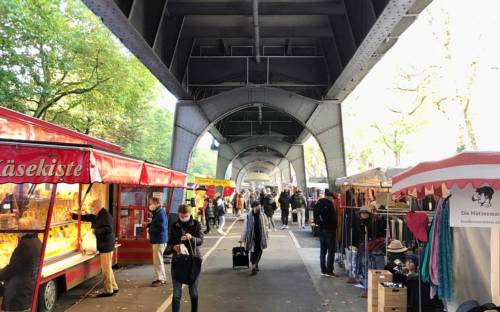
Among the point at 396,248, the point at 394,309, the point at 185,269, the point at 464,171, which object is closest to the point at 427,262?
the point at 394,309

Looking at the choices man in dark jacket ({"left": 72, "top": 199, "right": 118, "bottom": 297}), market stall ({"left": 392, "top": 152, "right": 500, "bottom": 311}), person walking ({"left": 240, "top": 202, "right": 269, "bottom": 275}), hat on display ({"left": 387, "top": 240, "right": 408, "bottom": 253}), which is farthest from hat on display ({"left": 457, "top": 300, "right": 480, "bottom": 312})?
person walking ({"left": 240, "top": 202, "right": 269, "bottom": 275})

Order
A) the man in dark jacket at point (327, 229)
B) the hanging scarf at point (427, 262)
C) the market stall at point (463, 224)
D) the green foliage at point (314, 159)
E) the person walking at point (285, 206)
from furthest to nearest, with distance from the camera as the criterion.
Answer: the green foliage at point (314, 159), the person walking at point (285, 206), the man in dark jacket at point (327, 229), the hanging scarf at point (427, 262), the market stall at point (463, 224)

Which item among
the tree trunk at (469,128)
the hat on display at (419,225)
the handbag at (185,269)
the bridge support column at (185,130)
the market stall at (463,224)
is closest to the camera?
the market stall at (463,224)

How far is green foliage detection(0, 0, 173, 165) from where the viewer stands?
2039 cm

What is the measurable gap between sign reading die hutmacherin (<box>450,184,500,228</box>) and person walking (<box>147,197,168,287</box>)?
6.24 meters

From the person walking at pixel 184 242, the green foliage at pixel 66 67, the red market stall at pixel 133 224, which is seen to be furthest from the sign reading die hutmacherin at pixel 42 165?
the green foliage at pixel 66 67

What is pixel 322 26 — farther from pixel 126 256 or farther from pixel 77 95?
pixel 77 95

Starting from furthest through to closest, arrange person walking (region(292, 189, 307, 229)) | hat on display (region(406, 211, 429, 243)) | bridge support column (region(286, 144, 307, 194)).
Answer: bridge support column (region(286, 144, 307, 194)) → person walking (region(292, 189, 307, 229)) → hat on display (region(406, 211, 429, 243))

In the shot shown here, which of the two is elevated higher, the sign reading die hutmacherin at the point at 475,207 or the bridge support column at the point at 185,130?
the bridge support column at the point at 185,130

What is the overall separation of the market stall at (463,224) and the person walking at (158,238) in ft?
16.7

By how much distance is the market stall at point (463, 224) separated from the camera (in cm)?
467

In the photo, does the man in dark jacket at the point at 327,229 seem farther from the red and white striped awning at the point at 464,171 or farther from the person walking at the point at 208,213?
the person walking at the point at 208,213

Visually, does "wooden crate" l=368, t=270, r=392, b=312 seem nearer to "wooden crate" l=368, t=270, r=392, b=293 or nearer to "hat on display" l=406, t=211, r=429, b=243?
"wooden crate" l=368, t=270, r=392, b=293

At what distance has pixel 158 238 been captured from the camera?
31.9ft
